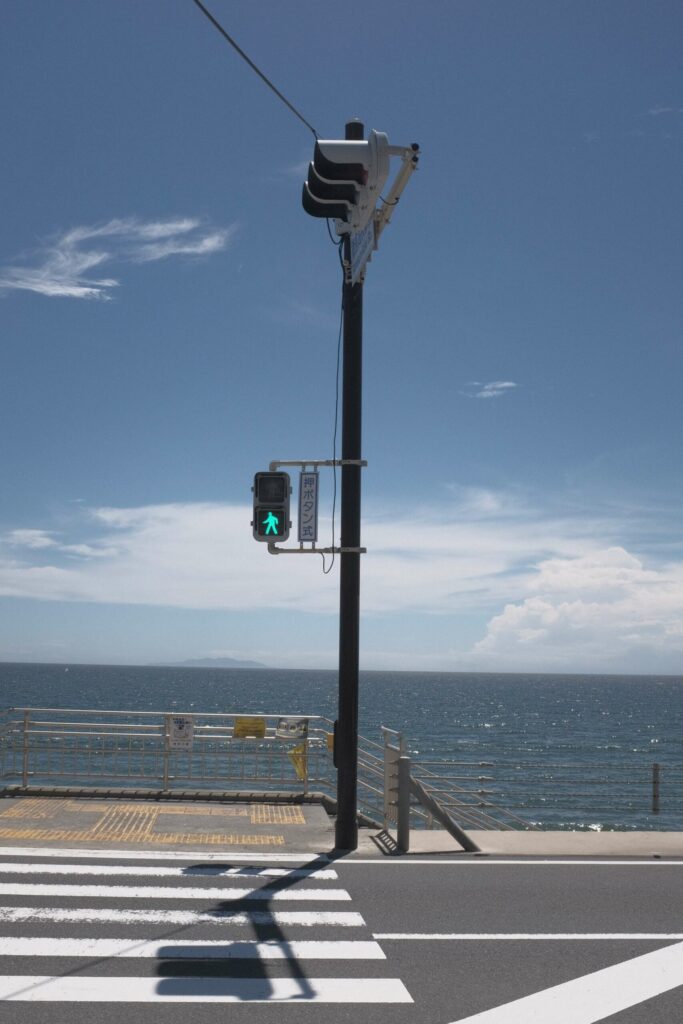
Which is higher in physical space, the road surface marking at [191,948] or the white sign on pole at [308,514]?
the white sign on pole at [308,514]

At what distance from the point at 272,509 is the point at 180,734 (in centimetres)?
461

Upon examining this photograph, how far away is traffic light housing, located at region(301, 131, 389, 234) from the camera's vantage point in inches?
436

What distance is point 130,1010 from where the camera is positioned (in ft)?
19.5

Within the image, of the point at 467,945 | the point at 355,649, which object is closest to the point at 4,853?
the point at 355,649

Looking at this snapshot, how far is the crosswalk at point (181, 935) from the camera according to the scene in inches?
251

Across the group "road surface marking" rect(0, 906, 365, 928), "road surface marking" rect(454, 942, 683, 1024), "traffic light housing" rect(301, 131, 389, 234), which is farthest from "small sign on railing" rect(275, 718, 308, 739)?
"road surface marking" rect(454, 942, 683, 1024)

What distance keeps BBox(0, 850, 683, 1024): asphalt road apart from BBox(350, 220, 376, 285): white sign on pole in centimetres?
713

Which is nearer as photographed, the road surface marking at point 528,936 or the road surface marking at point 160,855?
the road surface marking at point 528,936

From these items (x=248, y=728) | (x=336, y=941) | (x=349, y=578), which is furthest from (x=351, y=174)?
(x=336, y=941)

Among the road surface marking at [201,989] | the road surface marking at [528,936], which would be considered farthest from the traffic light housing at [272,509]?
the road surface marking at [201,989]

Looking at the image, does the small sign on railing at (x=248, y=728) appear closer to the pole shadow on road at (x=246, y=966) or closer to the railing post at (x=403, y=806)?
the railing post at (x=403, y=806)

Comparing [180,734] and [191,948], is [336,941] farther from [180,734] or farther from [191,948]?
[180,734]

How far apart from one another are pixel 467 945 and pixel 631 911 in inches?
80.0

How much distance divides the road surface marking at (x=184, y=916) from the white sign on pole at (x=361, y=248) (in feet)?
24.4
